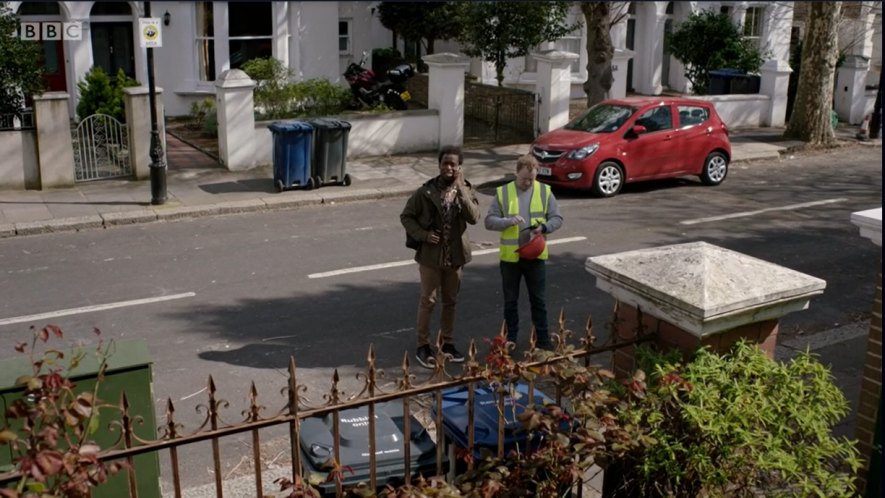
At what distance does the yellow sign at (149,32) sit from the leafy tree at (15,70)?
2744 mm

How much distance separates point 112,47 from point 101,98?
550 centimetres

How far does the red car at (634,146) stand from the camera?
1579cm

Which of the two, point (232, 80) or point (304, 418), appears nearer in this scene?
point (304, 418)

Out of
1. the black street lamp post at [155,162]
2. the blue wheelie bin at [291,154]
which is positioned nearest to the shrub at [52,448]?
the black street lamp post at [155,162]

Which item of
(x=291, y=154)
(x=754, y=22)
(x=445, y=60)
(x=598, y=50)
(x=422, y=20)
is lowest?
(x=291, y=154)

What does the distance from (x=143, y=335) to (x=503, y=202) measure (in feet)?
12.0

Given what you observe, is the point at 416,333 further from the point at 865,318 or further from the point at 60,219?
the point at 60,219

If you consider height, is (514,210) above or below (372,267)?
above

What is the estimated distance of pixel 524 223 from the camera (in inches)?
329

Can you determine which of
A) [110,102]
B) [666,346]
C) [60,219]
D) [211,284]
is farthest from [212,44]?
[666,346]

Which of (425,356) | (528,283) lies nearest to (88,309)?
(425,356)

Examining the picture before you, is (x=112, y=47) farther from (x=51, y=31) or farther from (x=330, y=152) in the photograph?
(x=330, y=152)

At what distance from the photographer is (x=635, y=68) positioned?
2972cm

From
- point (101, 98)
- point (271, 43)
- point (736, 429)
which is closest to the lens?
point (736, 429)
